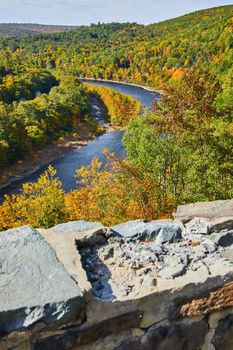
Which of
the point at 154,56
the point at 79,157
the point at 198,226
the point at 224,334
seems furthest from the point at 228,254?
the point at 154,56

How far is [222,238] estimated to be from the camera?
5.86 m

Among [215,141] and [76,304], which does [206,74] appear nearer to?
[215,141]

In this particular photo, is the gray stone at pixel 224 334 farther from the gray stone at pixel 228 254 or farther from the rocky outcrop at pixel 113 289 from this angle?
the gray stone at pixel 228 254

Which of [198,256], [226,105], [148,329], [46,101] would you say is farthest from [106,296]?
[46,101]

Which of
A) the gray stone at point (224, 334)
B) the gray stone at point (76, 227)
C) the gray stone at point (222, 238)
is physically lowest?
the gray stone at point (224, 334)

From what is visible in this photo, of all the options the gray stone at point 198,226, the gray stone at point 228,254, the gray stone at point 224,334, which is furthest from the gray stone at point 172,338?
the gray stone at point 198,226

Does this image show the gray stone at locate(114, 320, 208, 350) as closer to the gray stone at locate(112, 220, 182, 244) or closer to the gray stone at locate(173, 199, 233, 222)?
the gray stone at locate(112, 220, 182, 244)

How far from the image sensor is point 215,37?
113m

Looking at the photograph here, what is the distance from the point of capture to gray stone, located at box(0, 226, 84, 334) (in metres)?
4.05

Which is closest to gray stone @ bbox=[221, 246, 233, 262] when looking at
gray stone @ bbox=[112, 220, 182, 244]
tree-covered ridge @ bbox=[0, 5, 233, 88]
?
gray stone @ bbox=[112, 220, 182, 244]

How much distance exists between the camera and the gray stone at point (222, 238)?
228 inches

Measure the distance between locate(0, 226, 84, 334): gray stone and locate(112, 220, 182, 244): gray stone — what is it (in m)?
1.35

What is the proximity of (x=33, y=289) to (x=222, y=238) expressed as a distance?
2901mm

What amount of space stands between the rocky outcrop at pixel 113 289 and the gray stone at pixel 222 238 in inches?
0.9
